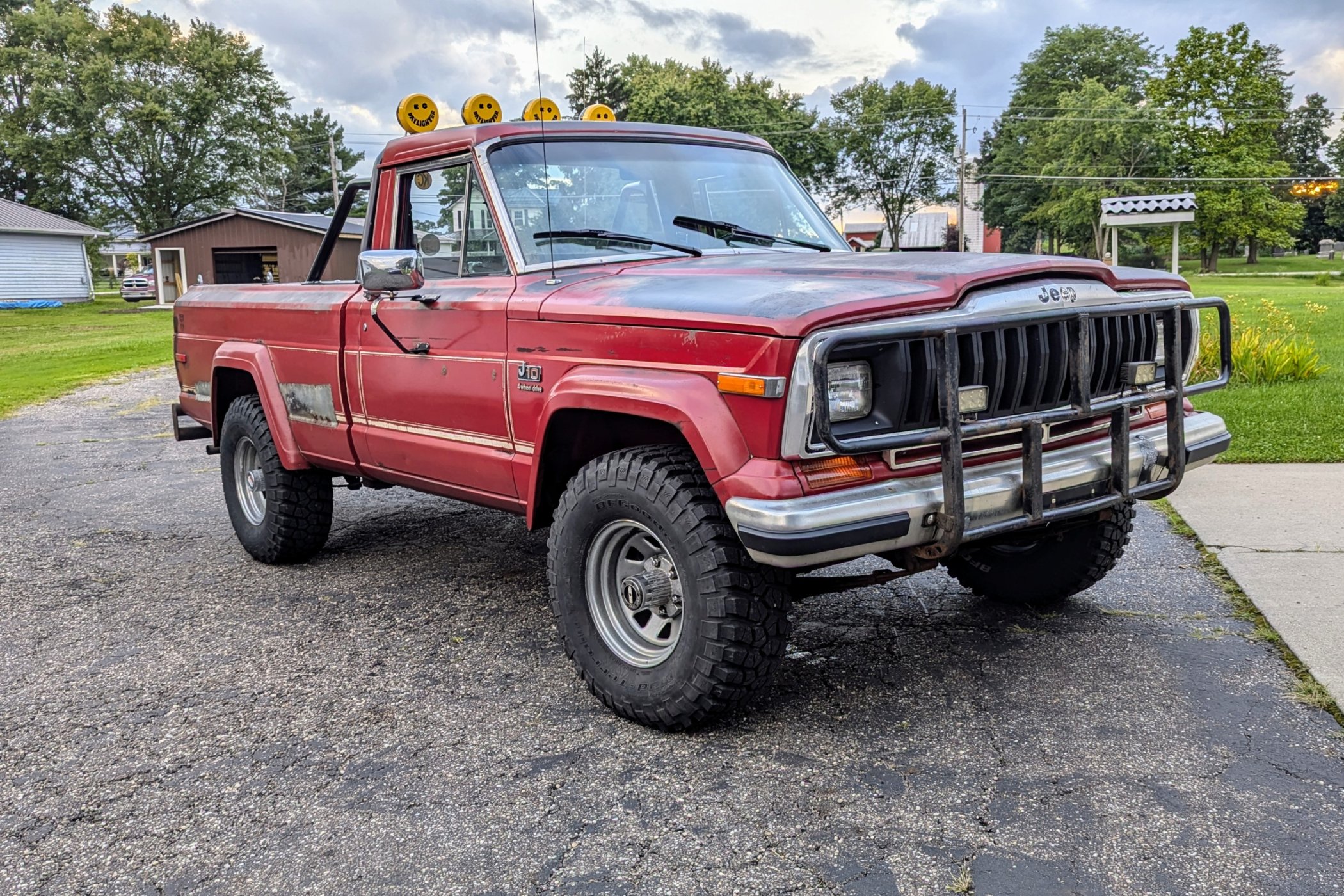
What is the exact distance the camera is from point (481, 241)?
4.41m

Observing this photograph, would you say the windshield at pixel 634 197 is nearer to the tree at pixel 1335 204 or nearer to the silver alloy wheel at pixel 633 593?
the silver alloy wheel at pixel 633 593

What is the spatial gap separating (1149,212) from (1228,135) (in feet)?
140

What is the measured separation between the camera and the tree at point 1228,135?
5791 cm

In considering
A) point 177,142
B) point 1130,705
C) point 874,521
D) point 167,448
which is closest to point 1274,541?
point 1130,705

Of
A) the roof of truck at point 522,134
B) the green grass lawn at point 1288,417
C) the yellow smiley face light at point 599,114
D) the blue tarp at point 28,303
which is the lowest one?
the green grass lawn at point 1288,417

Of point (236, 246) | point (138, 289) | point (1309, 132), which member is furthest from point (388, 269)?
point (1309, 132)

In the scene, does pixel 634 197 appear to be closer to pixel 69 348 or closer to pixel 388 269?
pixel 388 269

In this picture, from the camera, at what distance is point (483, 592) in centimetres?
523

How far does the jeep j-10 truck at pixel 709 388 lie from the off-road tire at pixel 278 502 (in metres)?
0.38

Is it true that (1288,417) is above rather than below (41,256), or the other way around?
below

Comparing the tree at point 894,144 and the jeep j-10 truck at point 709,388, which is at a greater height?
the tree at point 894,144

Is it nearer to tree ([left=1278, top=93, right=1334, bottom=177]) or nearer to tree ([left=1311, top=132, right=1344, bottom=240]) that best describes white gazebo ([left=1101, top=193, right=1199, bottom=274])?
tree ([left=1311, top=132, right=1344, bottom=240])

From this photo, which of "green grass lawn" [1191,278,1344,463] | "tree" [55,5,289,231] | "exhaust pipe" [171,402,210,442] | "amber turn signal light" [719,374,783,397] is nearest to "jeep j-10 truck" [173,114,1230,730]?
"amber turn signal light" [719,374,783,397]

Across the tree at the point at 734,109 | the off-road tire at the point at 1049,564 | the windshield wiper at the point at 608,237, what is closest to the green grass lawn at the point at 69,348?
the windshield wiper at the point at 608,237
